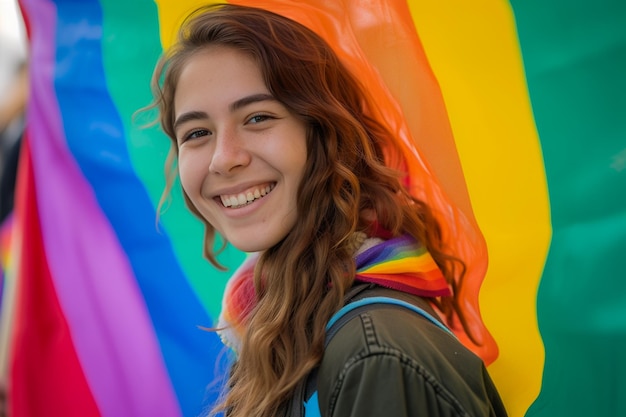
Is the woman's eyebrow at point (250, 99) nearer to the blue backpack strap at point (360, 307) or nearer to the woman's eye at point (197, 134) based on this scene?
the woman's eye at point (197, 134)

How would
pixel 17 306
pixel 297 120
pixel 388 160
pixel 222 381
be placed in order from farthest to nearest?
1. pixel 17 306
2. pixel 222 381
3. pixel 388 160
4. pixel 297 120

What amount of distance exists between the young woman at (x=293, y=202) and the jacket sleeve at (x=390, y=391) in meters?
0.09

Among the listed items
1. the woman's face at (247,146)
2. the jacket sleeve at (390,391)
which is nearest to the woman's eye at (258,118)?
the woman's face at (247,146)

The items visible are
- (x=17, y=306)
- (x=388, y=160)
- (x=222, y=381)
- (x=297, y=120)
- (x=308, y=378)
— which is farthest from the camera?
(x=17, y=306)

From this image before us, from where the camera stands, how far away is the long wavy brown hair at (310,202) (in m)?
1.53

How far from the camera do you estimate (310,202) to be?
1673 millimetres

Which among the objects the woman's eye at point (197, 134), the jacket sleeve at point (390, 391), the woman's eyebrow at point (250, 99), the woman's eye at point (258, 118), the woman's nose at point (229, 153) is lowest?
the jacket sleeve at point (390, 391)

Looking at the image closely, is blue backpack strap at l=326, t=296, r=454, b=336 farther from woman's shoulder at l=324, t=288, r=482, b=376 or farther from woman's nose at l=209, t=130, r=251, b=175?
woman's nose at l=209, t=130, r=251, b=175

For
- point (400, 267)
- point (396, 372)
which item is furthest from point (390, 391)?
point (400, 267)

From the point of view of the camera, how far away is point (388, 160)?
1.88m

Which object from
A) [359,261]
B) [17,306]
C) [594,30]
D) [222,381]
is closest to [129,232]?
[17,306]

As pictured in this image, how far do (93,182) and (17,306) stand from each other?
48 centimetres

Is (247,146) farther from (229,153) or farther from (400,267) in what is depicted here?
(400,267)

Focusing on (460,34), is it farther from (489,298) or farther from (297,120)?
(489,298)
